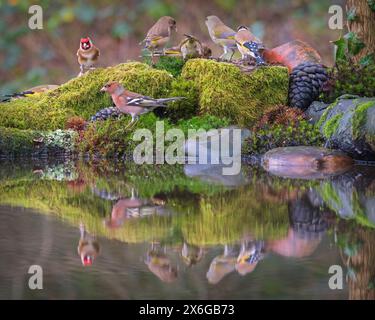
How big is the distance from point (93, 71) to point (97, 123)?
1177mm

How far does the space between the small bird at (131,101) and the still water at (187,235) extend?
5.62ft

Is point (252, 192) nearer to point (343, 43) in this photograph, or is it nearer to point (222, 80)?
point (222, 80)

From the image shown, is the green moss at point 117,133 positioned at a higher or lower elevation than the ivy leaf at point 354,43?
lower

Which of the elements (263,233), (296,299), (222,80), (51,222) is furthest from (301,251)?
(222,80)

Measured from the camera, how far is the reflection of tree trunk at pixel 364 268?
11.8ft

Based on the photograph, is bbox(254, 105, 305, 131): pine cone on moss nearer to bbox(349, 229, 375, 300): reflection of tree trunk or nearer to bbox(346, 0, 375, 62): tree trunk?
bbox(346, 0, 375, 62): tree trunk

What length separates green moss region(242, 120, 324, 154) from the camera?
8.96 meters

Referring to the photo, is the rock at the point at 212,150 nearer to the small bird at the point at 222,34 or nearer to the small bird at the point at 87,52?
the small bird at the point at 222,34

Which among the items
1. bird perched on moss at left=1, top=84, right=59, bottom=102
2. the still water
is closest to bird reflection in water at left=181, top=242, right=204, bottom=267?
the still water

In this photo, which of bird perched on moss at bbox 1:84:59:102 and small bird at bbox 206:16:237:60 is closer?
small bird at bbox 206:16:237:60

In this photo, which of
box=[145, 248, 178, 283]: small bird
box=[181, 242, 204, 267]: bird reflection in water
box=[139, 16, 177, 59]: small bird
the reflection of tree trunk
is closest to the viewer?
the reflection of tree trunk

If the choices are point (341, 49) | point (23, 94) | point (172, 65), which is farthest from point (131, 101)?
point (341, 49)

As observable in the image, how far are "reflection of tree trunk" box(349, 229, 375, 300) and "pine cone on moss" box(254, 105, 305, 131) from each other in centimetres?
449

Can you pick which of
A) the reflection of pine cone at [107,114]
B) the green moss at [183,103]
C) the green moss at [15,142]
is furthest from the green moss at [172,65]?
the green moss at [15,142]
